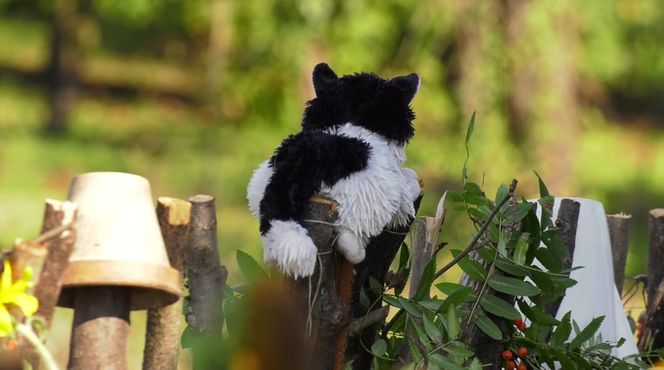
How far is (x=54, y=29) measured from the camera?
14.4 metres

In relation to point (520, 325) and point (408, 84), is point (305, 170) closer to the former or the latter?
point (408, 84)

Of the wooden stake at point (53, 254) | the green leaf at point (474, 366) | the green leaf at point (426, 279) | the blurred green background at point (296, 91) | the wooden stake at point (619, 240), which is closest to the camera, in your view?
the wooden stake at point (53, 254)

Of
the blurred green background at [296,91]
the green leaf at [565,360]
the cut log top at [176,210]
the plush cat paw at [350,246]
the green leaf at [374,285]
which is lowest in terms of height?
the green leaf at [565,360]

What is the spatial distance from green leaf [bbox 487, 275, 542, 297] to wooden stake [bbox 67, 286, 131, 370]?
717 mm

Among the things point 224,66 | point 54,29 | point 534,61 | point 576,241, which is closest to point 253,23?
point 224,66

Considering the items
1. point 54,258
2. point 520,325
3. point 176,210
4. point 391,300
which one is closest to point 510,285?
point 520,325

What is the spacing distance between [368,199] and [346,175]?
54 mm

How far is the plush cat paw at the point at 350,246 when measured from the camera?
1798 mm

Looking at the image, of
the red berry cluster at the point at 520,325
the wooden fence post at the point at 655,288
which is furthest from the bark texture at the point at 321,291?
the wooden fence post at the point at 655,288

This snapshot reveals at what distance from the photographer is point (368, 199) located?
1.80m

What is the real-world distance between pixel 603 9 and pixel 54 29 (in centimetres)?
797

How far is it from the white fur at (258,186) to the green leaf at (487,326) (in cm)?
47

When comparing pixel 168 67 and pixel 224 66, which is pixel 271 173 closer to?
pixel 224 66

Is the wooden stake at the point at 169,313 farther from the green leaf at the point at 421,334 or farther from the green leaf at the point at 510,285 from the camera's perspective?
the green leaf at the point at 510,285
